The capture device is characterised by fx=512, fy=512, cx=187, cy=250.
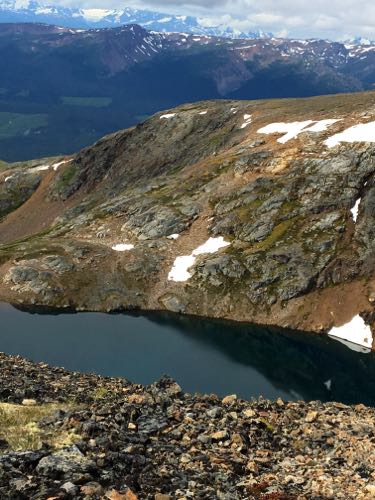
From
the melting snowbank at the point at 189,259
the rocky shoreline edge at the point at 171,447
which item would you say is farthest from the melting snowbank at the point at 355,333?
the rocky shoreline edge at the point at 171,447

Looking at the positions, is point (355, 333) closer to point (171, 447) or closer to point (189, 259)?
point (189, 259)

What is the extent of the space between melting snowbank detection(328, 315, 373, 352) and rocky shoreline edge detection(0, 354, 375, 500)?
192ft

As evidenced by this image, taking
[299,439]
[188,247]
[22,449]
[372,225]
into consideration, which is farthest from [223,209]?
[22,449]

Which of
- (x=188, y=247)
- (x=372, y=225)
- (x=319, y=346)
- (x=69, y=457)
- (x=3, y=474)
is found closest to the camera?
(x=3, y=474)

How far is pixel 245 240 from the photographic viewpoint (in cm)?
11700

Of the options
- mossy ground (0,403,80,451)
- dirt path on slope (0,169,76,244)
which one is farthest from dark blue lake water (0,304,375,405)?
dirt path on slope (0,169,76,244)

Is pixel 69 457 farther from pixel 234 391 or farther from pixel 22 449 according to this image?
pixel 234 391

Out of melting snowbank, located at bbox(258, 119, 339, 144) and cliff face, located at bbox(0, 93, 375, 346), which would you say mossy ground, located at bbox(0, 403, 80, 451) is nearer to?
cliff face, located at bbox(0, 93, 375, 346)

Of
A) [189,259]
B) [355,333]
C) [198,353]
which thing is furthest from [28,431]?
[189,259]

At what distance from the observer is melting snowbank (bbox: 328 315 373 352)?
94500mm

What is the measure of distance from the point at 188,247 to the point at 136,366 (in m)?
44.8

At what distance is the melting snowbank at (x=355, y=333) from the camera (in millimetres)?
94500

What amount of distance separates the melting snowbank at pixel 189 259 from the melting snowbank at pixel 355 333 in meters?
32.5

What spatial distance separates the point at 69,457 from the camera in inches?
867
